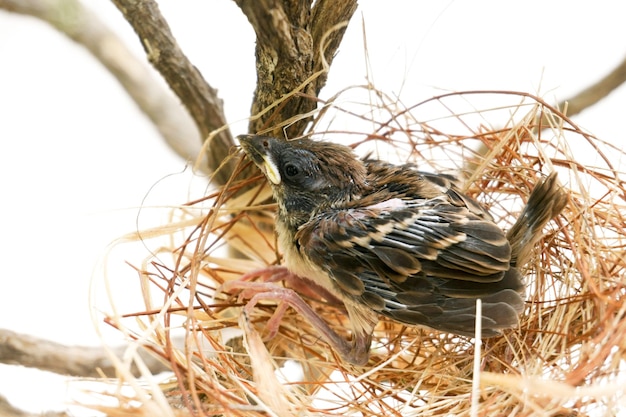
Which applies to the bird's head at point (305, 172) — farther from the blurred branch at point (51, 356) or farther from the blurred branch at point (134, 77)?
the blurred branch at point (134, 77)

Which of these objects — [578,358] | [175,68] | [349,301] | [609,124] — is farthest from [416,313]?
[609,124]

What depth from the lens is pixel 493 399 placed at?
100cm

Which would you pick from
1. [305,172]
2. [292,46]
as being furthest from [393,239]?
[292,46]

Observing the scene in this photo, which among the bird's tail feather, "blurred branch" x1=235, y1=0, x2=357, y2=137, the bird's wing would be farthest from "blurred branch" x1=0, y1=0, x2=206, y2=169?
the bird's tail feather

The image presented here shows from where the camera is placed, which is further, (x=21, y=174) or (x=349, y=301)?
(x=21, y=174)

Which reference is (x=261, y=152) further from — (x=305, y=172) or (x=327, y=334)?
(x=327, y=334)

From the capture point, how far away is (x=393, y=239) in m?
1.03

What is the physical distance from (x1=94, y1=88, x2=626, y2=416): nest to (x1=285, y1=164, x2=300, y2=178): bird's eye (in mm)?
116

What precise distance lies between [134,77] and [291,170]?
83cm

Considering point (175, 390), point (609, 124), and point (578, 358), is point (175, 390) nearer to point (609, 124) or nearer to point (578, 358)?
point (578, 358)

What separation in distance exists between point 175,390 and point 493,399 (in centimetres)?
55

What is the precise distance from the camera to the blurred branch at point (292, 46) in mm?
951

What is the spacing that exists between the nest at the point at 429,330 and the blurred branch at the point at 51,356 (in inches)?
6.7

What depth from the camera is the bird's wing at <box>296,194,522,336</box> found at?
101 cm
